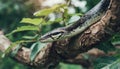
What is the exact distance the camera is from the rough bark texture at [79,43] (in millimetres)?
1281

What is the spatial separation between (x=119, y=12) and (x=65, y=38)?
33 cm

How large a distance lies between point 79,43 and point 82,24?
78mm

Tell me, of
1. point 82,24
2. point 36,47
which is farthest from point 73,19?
point 36,47

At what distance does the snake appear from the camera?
1.41m

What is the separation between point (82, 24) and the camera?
1.44 meters

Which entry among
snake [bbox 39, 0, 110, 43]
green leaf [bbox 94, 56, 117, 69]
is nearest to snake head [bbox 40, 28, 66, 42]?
snake [bbox 39, 0, 110, 43]

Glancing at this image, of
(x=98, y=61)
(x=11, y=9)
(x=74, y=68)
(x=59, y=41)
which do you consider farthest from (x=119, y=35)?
(x=11, y=9)

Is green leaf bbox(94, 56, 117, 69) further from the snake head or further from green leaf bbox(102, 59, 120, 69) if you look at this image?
the snake head

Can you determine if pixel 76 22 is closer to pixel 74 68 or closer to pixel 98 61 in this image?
pixel 98 61

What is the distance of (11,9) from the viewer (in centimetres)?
388

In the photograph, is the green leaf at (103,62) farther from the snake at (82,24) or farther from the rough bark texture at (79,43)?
the snake at (82,24)

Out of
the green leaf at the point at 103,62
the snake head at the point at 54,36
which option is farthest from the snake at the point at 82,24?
the green leaf at the point at 103,62

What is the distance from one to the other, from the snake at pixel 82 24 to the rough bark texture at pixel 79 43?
24 millimetres

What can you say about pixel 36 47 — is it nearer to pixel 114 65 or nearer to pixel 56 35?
pixel 56 35
